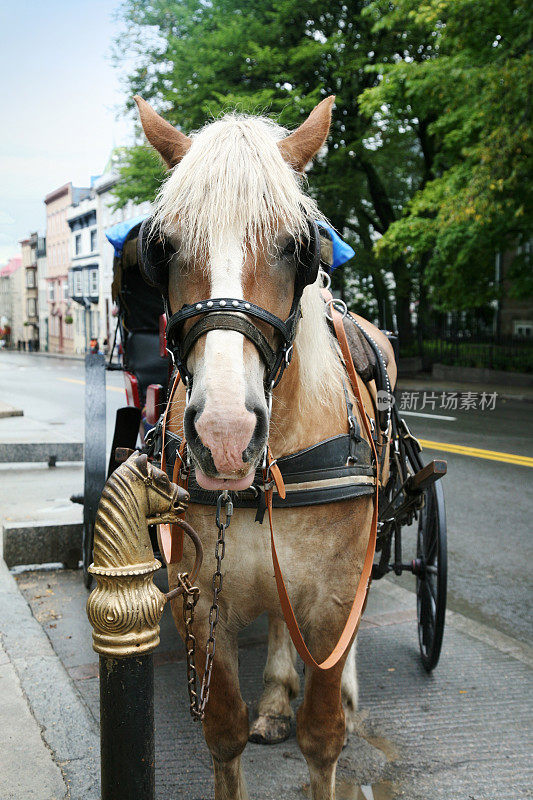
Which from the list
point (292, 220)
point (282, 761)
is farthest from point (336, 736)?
point (292, 220)

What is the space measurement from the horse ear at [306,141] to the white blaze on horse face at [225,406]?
0.73 m

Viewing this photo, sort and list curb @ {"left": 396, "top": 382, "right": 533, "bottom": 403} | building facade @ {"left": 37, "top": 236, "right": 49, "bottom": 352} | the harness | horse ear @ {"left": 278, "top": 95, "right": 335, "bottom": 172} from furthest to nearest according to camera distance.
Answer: building facade @ {"left": 37, "top": 236, "right": 49, "bottom": 352}, curb @ {"left": 396, "top": 382, "right": 533, "bottom": 403}, horse ear @ {"left": 278, "top": 95, "right": 335, "bottom": 172}, the harness

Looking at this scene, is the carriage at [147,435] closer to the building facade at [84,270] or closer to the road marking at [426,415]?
the road marking at [426,415]

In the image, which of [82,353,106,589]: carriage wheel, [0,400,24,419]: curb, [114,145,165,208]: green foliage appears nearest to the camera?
[82,353,106,589]: carriage wheel

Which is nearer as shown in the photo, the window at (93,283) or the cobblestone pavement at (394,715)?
the cobblestone pavement at (394,715)

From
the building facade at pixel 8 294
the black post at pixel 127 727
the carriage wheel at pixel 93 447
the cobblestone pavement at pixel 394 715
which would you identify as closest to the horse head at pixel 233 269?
the black post at pixel 127 727

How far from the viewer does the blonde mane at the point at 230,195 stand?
1.95 metres

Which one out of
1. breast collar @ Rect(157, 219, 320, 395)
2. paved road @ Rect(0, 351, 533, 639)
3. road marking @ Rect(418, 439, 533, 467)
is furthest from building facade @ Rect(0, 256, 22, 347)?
breast collar @ Rect(157, 219, 320, 395)

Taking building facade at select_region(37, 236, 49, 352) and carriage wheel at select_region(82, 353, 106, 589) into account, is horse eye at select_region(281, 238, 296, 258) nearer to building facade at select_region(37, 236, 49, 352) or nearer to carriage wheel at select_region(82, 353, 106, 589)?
carriage wheel at select_region(82, 353, 106, 589)

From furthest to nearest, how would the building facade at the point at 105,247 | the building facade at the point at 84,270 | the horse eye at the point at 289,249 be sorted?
the building facade at the point at 84,270, the building facade at the point at 105,247, the horse eye at the point at 289,249

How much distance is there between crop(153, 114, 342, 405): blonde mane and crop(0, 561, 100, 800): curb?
199cm

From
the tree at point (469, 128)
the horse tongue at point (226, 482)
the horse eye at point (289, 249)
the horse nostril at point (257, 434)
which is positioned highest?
the tree at point (469, 128)

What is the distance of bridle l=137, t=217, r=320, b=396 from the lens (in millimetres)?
1849

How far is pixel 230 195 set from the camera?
196cm
